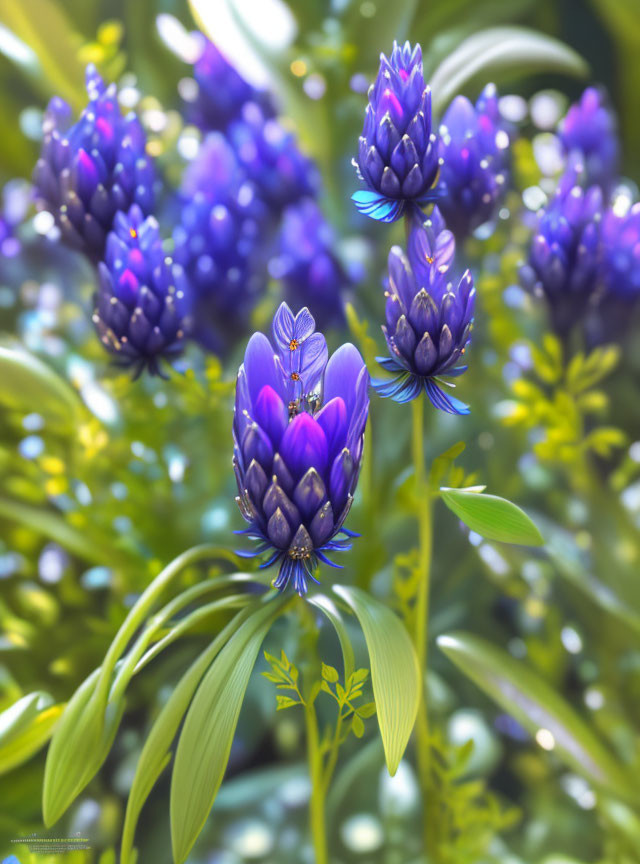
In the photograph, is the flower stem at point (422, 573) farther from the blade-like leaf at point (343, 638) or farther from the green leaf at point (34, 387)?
the green leaf at point (34, 387)

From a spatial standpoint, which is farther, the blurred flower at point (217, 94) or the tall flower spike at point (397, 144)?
the blurred flower at point (217, 94)

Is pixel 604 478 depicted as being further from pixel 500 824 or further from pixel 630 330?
pixel 500 824

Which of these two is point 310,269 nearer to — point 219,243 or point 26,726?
point 219,243

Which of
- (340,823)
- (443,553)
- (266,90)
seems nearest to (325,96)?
(266,90)

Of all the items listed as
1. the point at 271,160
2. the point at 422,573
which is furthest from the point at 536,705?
the point at 271,160

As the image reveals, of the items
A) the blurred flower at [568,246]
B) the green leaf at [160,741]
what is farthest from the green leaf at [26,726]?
the blurred flower at [568,246]

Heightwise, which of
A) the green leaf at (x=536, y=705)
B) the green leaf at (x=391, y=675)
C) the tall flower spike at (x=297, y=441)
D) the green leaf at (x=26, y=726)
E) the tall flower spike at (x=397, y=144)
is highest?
the tall flower spike at (x=397, y=144)

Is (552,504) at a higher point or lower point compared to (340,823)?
higher
